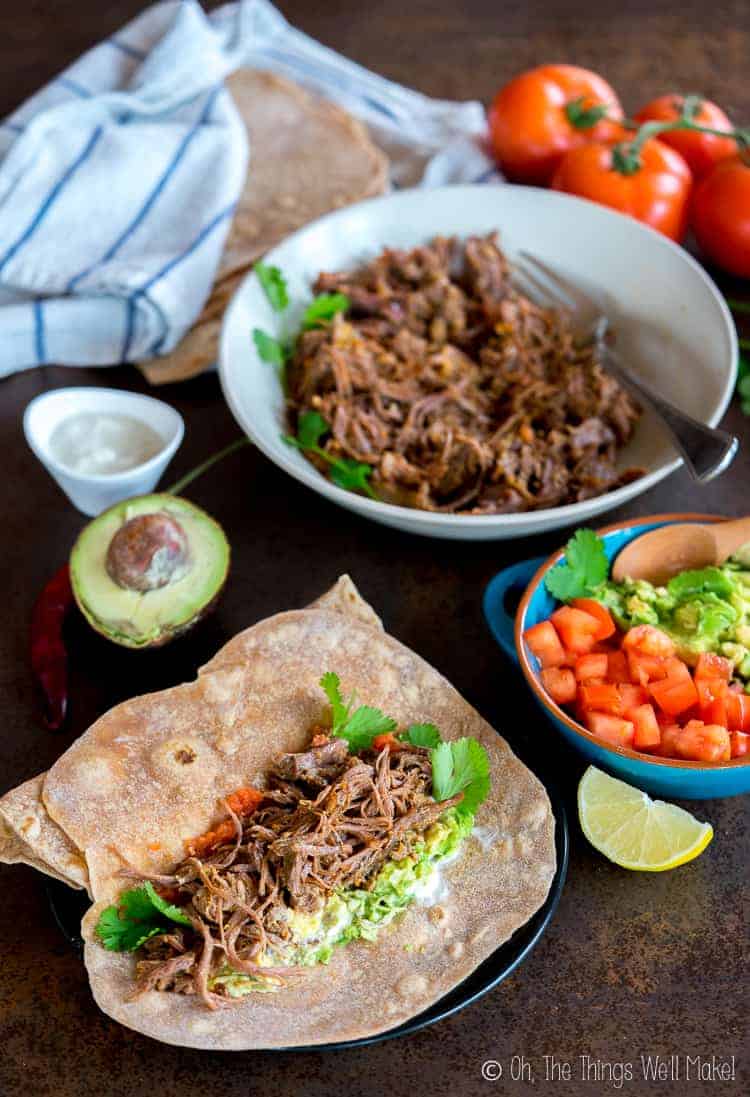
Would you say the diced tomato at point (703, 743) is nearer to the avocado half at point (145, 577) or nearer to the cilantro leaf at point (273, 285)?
the avocado half at point (145, 577)

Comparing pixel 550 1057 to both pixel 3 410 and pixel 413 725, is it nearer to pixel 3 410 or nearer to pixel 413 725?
pixel 413 725

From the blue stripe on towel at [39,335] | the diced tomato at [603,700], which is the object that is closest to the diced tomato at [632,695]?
the diced tomato at [603,700]

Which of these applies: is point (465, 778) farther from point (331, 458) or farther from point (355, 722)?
point (331, 458)

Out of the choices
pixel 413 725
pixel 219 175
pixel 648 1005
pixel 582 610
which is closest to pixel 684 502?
pixel 582 610

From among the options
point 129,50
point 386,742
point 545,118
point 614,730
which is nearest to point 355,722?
point 386,742

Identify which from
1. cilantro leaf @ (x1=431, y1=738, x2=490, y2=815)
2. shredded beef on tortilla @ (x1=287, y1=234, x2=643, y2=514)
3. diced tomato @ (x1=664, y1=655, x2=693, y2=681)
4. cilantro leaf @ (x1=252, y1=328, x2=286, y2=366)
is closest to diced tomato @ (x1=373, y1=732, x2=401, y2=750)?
cilantro leaf @ (x1=431, y1=738, x2=490, y2=815)
